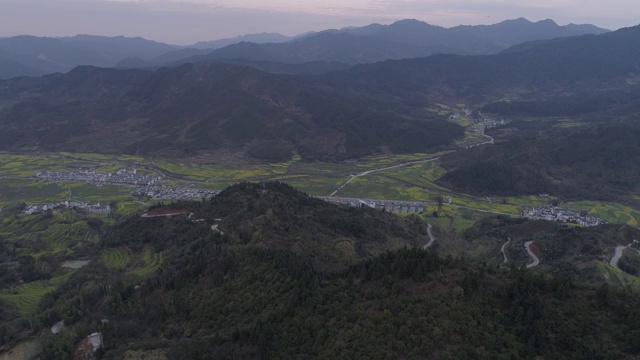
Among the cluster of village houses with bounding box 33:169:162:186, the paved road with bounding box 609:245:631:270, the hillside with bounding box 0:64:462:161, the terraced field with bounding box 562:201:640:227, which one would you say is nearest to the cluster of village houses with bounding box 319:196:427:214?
the terraced field with bounding box 562:201:640:227

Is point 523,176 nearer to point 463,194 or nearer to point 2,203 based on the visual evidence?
point 463,194

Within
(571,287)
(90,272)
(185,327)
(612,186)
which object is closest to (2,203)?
(90,272)

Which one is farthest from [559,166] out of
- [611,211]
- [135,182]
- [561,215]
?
[135,182]

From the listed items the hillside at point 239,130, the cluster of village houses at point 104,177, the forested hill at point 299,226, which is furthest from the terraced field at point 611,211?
the cluster of village houses at point 104,177

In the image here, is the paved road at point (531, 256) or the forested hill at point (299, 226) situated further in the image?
the paved road at point (531, 256)

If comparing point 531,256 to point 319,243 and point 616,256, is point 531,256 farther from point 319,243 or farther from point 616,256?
point 319,243

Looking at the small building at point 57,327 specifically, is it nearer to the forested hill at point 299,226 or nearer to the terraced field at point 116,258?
the terraced field at point 116,258

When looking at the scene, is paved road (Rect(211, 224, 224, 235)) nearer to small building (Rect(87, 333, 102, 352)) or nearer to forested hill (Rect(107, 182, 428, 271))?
forested hill (Rect(107, 182, 428, 271))
